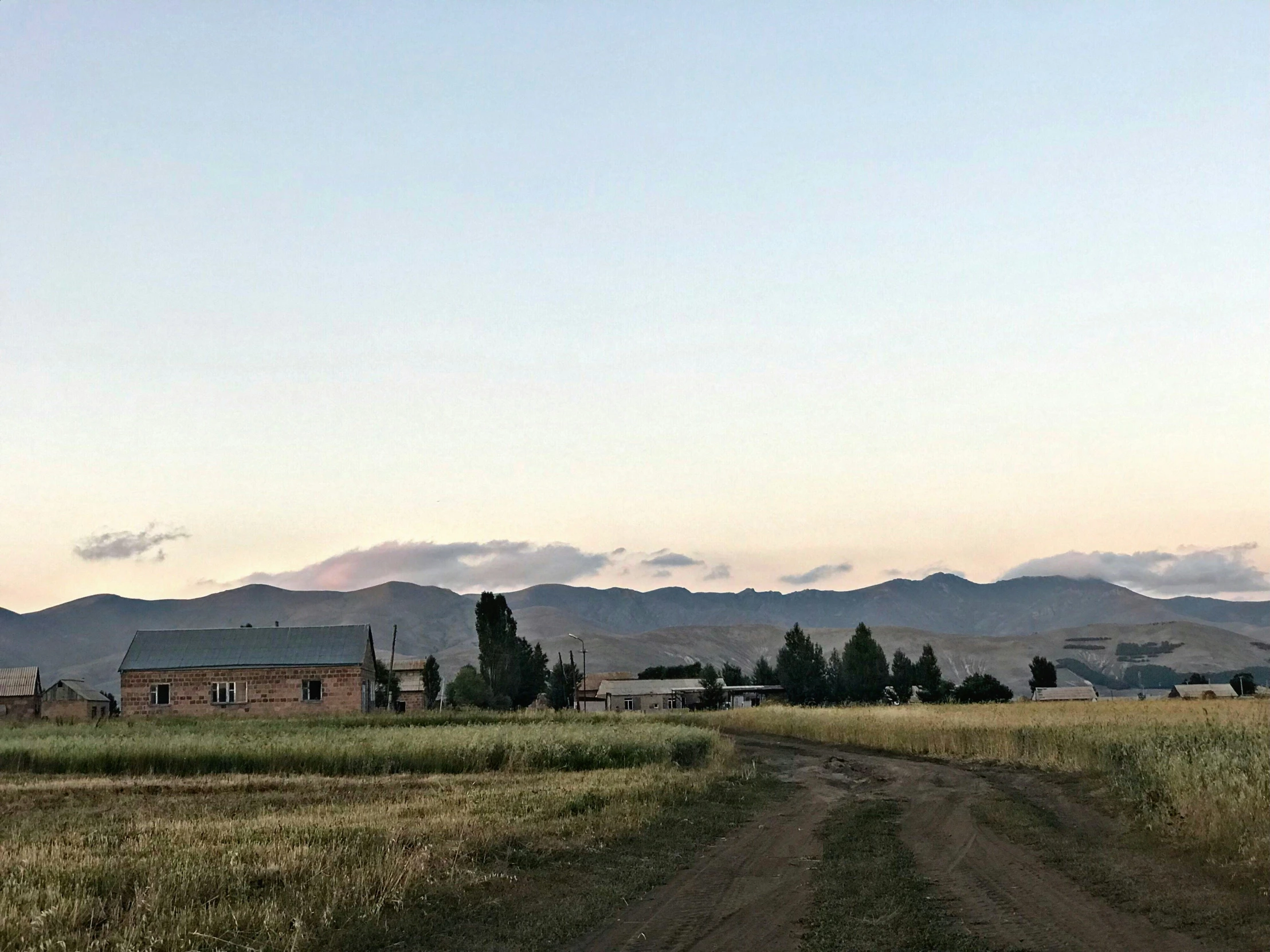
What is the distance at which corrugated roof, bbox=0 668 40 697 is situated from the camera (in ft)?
345

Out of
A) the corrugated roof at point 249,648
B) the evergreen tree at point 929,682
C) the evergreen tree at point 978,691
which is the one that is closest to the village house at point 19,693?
the corrugated roof at point 249,648

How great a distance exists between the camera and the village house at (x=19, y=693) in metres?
104

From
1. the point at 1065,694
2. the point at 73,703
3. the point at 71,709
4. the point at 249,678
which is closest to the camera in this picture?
the point at 249,678

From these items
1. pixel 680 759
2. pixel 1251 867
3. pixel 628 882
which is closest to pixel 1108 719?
pixel 680 759

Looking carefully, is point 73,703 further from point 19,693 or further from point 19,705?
point 19,693

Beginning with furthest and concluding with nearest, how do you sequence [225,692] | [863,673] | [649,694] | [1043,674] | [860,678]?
[1043,674], [649,694], [863,673], [860,678], [225,692]

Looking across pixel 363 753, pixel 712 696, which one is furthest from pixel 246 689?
pixel 712 696

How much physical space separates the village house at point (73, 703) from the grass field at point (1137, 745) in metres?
46.9

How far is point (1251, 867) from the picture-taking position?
50.1 ft

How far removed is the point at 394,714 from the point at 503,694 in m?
47.4

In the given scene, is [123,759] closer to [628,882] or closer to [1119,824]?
[628,882]

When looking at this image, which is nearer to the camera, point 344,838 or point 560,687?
point 344,838

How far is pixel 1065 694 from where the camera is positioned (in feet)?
559

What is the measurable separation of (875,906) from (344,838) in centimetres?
849
